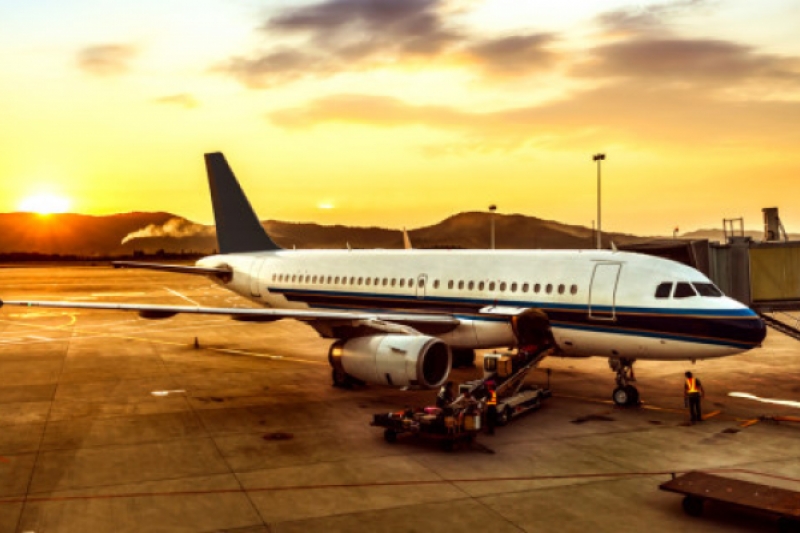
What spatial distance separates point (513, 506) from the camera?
44.6 ft

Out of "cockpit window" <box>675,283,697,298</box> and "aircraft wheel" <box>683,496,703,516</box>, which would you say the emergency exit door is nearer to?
"cockpit window" <box>675,283,697,298</box>

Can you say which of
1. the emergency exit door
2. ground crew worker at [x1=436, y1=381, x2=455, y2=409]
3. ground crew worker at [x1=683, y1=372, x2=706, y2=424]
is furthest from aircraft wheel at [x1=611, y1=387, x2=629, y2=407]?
ground crew worker at [x1=436, y1=381, x2=455, y2=409]

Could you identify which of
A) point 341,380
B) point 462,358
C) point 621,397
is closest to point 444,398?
point 621,397

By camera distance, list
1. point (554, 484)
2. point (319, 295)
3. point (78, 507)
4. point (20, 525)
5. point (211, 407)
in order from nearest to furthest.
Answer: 1. point (20, 525)
2. point (78, 507)
3. point (554, 484)
4. point (211, 407)
5. point (319, 295)

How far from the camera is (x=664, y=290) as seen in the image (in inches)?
818

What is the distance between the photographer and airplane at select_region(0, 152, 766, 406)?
2006cm

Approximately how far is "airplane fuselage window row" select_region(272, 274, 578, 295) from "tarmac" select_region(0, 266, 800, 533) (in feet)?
11.8

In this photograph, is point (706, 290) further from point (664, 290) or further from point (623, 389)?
point (623, 389)

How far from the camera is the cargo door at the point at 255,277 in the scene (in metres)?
33.8

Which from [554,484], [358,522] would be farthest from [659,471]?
[358,522]

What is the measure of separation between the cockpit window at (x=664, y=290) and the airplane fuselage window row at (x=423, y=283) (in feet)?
7.84

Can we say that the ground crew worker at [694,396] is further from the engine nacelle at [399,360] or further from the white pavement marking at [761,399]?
the engine nacelle at [399,360]

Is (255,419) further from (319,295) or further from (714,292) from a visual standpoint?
(714,292)

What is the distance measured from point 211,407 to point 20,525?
9.24m
